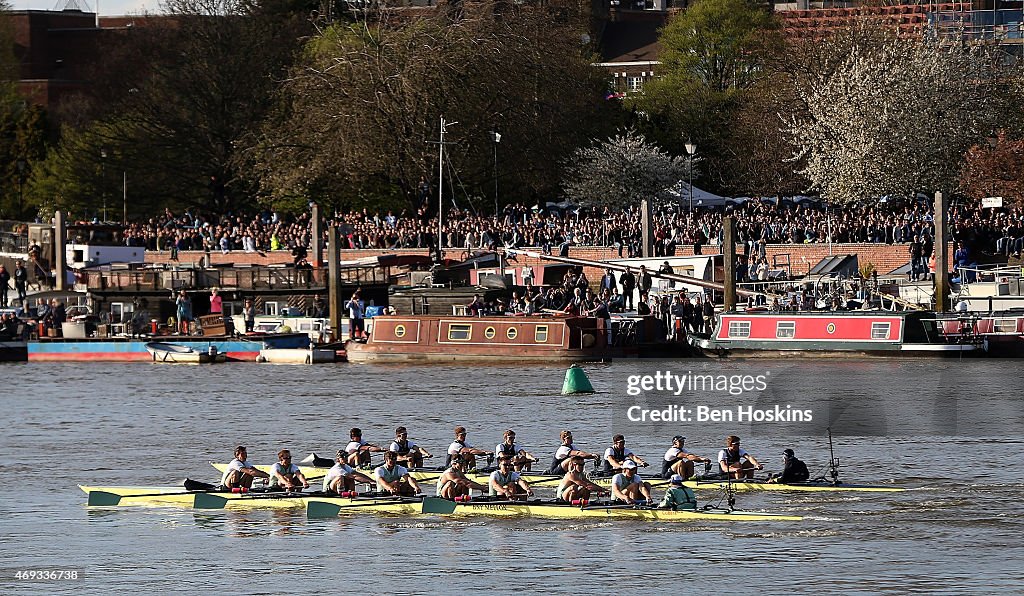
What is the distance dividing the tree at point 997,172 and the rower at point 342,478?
49564mm

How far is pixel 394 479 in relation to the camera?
38.4 metres

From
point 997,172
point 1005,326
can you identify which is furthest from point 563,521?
point 997,172

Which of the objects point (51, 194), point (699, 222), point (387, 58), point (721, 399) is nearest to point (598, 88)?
point (387, 58)

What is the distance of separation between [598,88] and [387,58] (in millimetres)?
14978

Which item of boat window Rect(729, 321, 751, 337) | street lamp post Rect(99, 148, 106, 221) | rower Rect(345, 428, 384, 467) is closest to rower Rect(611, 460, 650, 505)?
rower Rect(345, 428, 384, 467)

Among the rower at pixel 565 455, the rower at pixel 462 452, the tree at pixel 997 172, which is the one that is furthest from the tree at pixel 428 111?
the rower at pixel 565 455

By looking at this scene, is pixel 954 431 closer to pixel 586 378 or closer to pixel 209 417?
pixel 586 378

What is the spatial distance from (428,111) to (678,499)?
60.0 metres

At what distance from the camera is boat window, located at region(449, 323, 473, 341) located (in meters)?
70.4

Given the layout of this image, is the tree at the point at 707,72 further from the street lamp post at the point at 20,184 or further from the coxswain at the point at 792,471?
the coxswain at the point at 792,471

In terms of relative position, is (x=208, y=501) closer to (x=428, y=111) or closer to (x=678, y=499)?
(x=678, y=499)

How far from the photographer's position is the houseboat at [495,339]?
6794cm

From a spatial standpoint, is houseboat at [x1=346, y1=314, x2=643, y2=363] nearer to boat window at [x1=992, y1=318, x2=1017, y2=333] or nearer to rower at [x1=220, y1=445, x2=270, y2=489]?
boat window at [x1=992, y1=318, x2=1017, y2=333]

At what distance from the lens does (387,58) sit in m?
95.9
